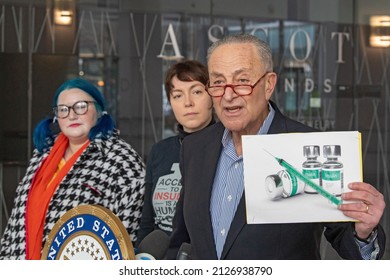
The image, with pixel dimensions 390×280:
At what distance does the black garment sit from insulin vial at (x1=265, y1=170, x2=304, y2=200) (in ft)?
4.19

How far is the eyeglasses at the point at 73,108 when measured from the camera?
12.5 ft

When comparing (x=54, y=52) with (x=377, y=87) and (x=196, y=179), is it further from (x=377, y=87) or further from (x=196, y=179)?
(x=196, y=179)

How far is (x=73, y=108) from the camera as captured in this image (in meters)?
3.83

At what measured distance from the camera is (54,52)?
669cm

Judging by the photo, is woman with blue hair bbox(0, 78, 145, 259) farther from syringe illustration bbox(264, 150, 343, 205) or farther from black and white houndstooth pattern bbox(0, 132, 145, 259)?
syringe illustration bbox(264, 150, 343, 205)

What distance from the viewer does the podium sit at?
8.52ft

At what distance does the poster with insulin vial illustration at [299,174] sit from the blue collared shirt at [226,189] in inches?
5.6

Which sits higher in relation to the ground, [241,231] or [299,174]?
[299,174]

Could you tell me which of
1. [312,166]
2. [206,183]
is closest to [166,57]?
[206,183]

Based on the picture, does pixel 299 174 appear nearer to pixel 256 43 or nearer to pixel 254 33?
pixel 256 43

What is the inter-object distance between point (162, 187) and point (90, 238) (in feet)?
4.04

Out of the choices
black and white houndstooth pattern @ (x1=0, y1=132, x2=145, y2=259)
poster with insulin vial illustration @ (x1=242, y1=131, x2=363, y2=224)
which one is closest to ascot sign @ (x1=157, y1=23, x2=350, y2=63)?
black and white houndstooth pattern @ (x1=0, y1=132, x2=145, y2=259)

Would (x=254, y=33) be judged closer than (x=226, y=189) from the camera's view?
No
